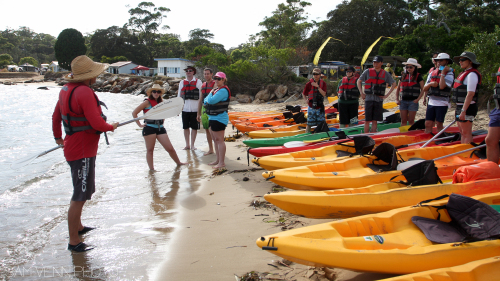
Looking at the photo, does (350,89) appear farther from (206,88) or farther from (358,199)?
(358,199)

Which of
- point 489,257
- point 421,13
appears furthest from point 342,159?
point 421,13

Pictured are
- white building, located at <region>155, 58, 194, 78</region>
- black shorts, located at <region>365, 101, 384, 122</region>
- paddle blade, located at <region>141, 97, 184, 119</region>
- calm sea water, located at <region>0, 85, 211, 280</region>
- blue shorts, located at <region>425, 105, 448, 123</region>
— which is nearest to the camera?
calm sea water, located at <region>0, 85, 211, 280</region>

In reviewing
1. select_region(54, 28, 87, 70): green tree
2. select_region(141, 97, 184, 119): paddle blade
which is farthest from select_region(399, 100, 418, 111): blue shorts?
select_region(54, 28, 87, 70): green tree

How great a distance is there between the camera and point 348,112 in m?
6.97

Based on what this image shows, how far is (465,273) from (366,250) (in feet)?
1.81

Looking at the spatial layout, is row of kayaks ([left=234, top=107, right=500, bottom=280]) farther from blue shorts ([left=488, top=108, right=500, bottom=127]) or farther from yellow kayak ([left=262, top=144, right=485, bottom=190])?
blue shorts ([left=488, top=108, right=500, bottom=127])

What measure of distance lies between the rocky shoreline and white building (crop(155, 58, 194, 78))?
12.9ft

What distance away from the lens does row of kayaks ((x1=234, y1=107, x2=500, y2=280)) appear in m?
2.00

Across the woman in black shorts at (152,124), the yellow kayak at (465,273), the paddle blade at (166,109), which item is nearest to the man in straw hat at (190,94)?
the woman in black shorts at (152,124)

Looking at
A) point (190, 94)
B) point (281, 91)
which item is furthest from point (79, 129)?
point (281, 91)

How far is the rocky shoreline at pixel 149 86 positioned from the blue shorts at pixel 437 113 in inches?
195

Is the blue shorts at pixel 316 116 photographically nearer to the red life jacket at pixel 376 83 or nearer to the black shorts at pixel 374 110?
the black shorts at pixel 374 110

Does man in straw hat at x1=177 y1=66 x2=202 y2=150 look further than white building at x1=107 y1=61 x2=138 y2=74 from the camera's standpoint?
No

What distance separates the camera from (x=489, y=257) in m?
2.07
